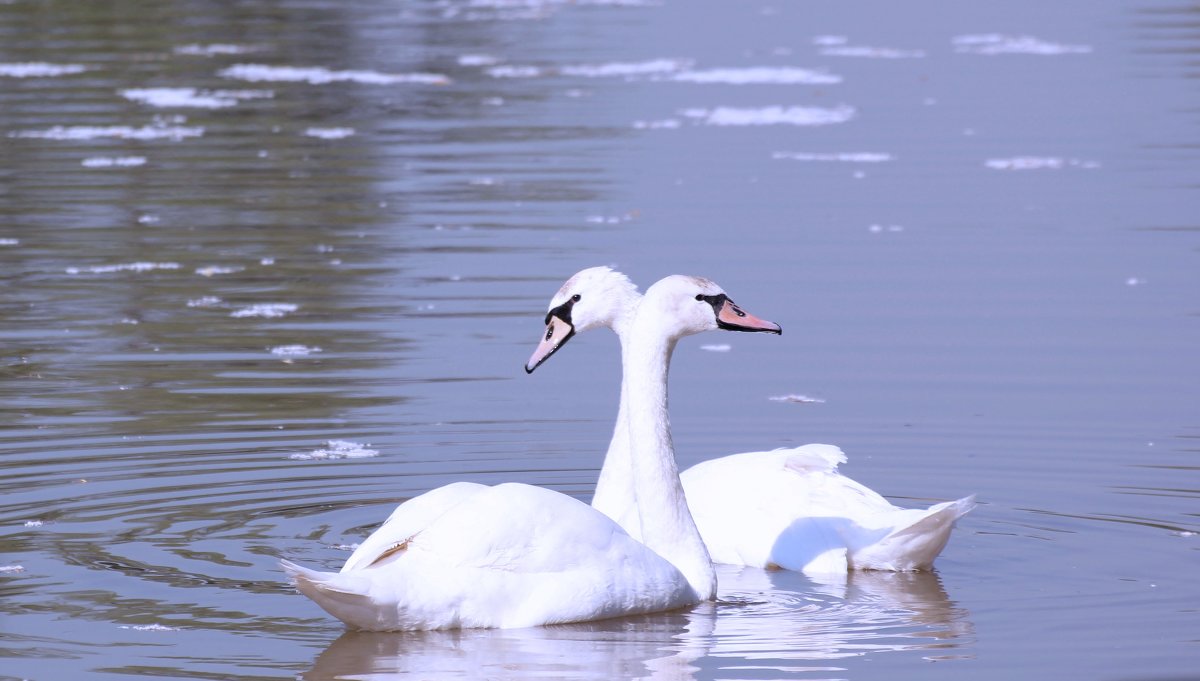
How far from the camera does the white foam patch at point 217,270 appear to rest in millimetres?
13523

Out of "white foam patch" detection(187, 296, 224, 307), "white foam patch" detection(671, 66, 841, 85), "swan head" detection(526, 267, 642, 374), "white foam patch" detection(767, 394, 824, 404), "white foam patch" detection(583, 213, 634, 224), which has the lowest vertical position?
"white foam patch" detection(767, 394, 824, 404)

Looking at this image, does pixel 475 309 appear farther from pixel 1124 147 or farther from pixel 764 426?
pixel 1124 147

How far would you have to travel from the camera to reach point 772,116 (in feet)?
68.0

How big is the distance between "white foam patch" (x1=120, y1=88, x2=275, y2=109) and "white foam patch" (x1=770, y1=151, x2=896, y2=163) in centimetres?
778

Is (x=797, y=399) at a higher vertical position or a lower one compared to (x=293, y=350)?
lower

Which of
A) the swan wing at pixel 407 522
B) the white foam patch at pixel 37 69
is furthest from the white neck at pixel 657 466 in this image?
the white foam patch at pixel 37 69

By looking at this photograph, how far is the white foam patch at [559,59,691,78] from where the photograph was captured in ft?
81.4

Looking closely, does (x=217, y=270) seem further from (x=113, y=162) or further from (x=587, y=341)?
(x=113, y=162)

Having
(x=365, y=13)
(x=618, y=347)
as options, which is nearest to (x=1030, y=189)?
(x=618, y=347)

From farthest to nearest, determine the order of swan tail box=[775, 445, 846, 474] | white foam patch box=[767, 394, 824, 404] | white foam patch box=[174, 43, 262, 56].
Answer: white foam patch box=[174, 43, 262, 56], white foam patch box=[767, 394, 824, 404], swan tail box=[775, 445, 846, 474]

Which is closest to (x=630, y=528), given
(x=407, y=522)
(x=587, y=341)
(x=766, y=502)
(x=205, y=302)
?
(x=766, y=502)

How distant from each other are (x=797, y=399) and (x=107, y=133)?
40.0ft

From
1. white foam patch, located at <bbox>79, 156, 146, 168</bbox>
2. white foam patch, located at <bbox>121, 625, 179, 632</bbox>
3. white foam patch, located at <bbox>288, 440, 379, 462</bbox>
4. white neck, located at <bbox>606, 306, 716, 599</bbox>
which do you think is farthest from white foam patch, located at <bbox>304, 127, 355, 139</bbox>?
white foam patch, located at <bbox>121, 625, 179, 632</bbox>

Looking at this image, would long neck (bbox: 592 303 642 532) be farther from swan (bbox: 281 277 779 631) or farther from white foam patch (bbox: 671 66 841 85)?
white foam patch (bbox: 671 66 841 85)
